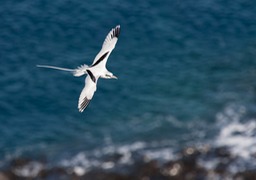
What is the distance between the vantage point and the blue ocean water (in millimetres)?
64688

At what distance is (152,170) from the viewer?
60.3 metres

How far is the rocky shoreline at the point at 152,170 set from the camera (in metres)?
59.6

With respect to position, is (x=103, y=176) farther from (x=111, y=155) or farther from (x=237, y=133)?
(x=237, y=133)

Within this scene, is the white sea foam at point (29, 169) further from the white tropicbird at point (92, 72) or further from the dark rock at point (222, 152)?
the dark rock at point (222, 152)

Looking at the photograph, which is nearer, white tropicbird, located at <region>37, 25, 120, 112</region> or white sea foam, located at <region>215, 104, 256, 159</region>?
white tropicbird, located at <region>37, 25, 120, 112</region>

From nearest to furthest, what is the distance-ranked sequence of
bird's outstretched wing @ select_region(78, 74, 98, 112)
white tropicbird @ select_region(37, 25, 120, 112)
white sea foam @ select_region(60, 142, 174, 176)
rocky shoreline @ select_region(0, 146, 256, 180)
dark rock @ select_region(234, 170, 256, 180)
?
bird's outstretched wing @ select_region(78, 74, 98, 112), white tropicbird @ select_region(37, 25, 120, 112), dark rock @ select_region(234, 170, 256, 180), rocky shoreline @ select_region(0, 146, 256, 180), white sea foam @ select_region(60, 142, 174, 176)

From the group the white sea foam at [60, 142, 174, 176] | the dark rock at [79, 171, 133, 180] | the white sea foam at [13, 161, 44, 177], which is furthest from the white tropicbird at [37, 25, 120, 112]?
the white sea foam at [13, 161, 44, 177]

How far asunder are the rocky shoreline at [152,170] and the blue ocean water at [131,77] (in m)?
1.49

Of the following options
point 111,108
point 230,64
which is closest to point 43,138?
point 111,108

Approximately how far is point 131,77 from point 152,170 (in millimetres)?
12388

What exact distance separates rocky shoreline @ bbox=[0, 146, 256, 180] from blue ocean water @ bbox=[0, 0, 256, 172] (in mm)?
1492

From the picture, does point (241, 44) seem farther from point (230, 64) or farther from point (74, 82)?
point (74, 82)

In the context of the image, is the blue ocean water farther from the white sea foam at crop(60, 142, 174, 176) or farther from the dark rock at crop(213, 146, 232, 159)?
the dark rock at crop(213, 146, 232, 159)

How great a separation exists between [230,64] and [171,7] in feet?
30.9
